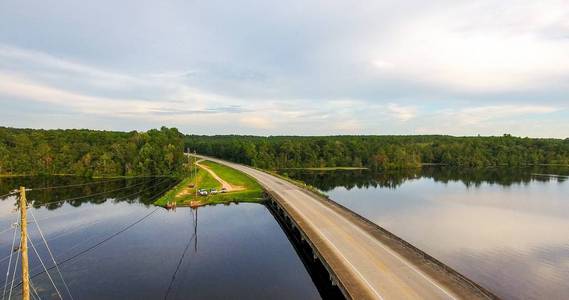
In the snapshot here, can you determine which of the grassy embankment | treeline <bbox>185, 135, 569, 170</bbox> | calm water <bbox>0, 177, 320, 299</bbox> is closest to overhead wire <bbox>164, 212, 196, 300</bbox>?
calm water <bbox>0, 177, 320, 299</bbox>

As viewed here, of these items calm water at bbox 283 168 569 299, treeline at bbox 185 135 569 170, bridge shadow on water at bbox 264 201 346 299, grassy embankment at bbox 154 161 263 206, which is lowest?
bridge shadow on water at bbox 264 201 346 299

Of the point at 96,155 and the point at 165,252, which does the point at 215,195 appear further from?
the point at 96,155

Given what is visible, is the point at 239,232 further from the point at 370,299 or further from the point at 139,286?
the point at 370,299

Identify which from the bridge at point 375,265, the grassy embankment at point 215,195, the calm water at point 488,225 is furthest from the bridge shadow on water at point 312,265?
the grassy embankment at point 215,195

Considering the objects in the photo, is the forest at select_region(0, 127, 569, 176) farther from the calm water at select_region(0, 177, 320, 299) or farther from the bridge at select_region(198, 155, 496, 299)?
the bridge at select_region(198, 155, 496, 299)

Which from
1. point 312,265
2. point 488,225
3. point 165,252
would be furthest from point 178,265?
point 488,225

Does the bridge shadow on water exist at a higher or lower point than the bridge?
lower

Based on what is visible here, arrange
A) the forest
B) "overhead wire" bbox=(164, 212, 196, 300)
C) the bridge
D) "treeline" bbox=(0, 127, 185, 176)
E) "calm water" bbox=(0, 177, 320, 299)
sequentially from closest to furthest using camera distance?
the bridge < "overhead wire" bbox=(164, 212, 196, 300) < "calm water" bbox=(0, 177, 320, 299) < "treeline" bbox=(0, 127, 185, 176) < the forest

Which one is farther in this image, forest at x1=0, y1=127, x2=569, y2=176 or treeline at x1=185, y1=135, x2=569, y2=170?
treeline at x1=185, y1=135, x2=569, y2=170
